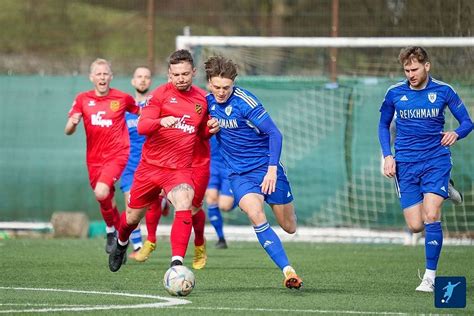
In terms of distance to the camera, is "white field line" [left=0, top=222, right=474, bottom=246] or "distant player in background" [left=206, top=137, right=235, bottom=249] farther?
"white field line" [left=0, top=222, right=474, bottom=246]

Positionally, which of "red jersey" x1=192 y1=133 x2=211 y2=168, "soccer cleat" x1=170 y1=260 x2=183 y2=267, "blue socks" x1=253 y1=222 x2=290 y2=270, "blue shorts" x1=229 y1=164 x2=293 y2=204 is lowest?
"soccer cleat" x1=170 y1=260 x2=183 y2=267

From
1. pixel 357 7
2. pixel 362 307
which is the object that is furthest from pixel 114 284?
pixel 357 7

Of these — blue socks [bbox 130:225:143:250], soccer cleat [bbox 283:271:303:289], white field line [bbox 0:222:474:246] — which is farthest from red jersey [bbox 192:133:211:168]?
white field line [bbox 0:222:474:246]

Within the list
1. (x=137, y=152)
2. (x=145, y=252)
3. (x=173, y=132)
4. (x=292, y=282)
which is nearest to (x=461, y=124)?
(x=292, y=282)

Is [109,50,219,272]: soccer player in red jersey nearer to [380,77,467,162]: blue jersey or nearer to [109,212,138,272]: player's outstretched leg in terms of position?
[109,212,138,272]: player's outstretched leg

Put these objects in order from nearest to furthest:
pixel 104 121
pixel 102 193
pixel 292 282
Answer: pixel 292 282
pixel 102 193
pixel 104 121

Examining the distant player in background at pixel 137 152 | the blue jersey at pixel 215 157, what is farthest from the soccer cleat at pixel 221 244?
the distant player in background at pixel 137 152

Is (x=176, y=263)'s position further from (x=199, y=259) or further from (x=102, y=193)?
(x=102, y=193)

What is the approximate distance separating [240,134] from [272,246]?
990 mm

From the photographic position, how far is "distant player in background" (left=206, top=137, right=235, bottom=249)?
15.5m

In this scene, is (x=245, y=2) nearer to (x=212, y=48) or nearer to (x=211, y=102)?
(x=212, y=48)

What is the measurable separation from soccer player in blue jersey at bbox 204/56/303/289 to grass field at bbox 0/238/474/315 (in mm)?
588

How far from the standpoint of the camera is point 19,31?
23.0 metres

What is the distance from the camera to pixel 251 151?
984 centimetres
